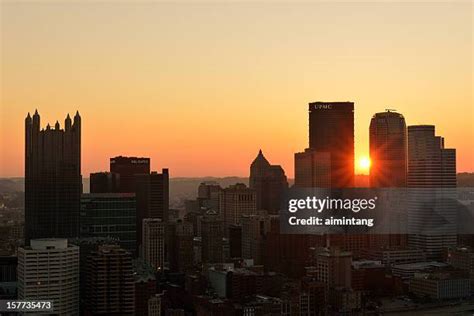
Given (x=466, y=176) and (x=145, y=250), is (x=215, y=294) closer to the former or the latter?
(x=145, y=250)

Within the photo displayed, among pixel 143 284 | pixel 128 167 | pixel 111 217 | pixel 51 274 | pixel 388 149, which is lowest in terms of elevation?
pixel 143 284

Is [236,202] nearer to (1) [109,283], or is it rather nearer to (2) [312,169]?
(2) [312,169]

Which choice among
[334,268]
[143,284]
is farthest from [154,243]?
[334,268]

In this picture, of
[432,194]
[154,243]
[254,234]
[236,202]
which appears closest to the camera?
[432,194]

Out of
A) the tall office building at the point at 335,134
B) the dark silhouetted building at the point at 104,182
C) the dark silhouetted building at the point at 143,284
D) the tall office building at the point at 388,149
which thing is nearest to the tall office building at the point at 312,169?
the tall office building at the point at 335,134

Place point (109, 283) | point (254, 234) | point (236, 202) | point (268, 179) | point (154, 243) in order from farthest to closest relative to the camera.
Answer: point (154, 243), point (236, 202), point (254, 234), point (109, 283), point (268, 179)

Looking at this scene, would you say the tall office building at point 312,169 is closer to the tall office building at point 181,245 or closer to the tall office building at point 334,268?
the tall office building at point 334,268

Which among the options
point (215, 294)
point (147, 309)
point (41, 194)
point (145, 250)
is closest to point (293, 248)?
point (215, 294)
